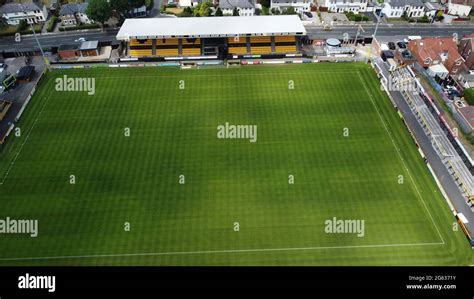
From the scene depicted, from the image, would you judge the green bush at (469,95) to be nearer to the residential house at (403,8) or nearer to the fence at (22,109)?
the residential house at (403,8)

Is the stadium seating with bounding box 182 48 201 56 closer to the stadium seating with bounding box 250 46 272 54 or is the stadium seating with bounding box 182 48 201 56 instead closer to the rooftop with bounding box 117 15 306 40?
the rooftop with bounding box 117 15 306 40

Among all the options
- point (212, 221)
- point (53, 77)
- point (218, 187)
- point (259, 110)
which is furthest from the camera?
point (53, 77)

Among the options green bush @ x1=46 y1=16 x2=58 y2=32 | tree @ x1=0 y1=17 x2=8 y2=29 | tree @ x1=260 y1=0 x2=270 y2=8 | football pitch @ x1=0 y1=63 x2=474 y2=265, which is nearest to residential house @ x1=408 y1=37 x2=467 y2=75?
football pitch @ x1=0 y1=63 x2=474 y2=265

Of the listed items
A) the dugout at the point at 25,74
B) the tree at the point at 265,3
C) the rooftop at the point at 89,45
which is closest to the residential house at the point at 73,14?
the rooftop at the point at 89,45

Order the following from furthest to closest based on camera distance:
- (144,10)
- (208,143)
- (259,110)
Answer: (144,10), (259,110), (208,143)

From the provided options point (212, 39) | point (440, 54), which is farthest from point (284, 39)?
point (440, 54)

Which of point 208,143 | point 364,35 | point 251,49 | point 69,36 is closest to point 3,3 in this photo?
point 69,36

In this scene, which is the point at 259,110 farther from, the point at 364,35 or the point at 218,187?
the point at 364,35
